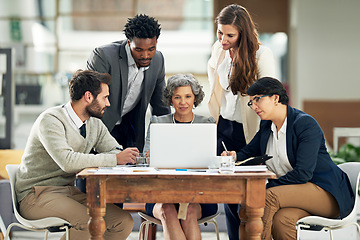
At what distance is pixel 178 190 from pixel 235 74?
108 centimetres

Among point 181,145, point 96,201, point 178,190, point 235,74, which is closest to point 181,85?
point 235,74

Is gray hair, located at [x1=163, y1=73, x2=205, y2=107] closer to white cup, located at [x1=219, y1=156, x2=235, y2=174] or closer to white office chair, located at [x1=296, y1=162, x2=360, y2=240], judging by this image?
white cup, located at [x1=219, y1=156, x2=235, y2=174]

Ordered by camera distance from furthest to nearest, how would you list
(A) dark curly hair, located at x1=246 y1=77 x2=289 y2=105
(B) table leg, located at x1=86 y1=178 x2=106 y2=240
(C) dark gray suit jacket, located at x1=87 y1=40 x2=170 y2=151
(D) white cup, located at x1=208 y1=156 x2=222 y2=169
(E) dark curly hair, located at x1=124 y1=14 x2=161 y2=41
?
(C) dark gray suit jacket, located at x1=87 y1=40 x2=170 y2=151
(E) dark curly hair, located at x1=124 y1=14 x2=161 y2=41
(A) dark curly hair, located at x1=246 y1=77 x2=289 y2=105
(D) white cup, located at x1=208 y1=156 x2=222 y2=169
(B) table leg, located at x1=86 y1=178 x2=106 y2=240

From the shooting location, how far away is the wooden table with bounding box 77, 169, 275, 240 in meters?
2.36

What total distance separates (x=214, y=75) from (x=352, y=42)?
586cm

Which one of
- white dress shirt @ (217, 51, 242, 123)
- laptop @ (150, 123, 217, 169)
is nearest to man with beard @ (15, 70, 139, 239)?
laptop @ (150, 123, 217, 169)

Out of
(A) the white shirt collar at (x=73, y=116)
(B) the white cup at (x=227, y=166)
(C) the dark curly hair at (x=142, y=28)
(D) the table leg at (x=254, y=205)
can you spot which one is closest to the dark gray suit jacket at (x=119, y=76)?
(C) the dark curly hair at (x=142, y=28)

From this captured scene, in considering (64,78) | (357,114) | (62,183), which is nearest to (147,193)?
(62,183)

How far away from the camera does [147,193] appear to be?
2381mm

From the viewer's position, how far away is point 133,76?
3377 mm

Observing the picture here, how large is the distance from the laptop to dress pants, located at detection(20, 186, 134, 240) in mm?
465

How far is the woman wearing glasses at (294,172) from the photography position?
2.68 m

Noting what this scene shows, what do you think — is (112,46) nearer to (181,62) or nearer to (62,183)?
(62,183)

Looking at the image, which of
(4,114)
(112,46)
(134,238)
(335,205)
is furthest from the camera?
(4,114)
